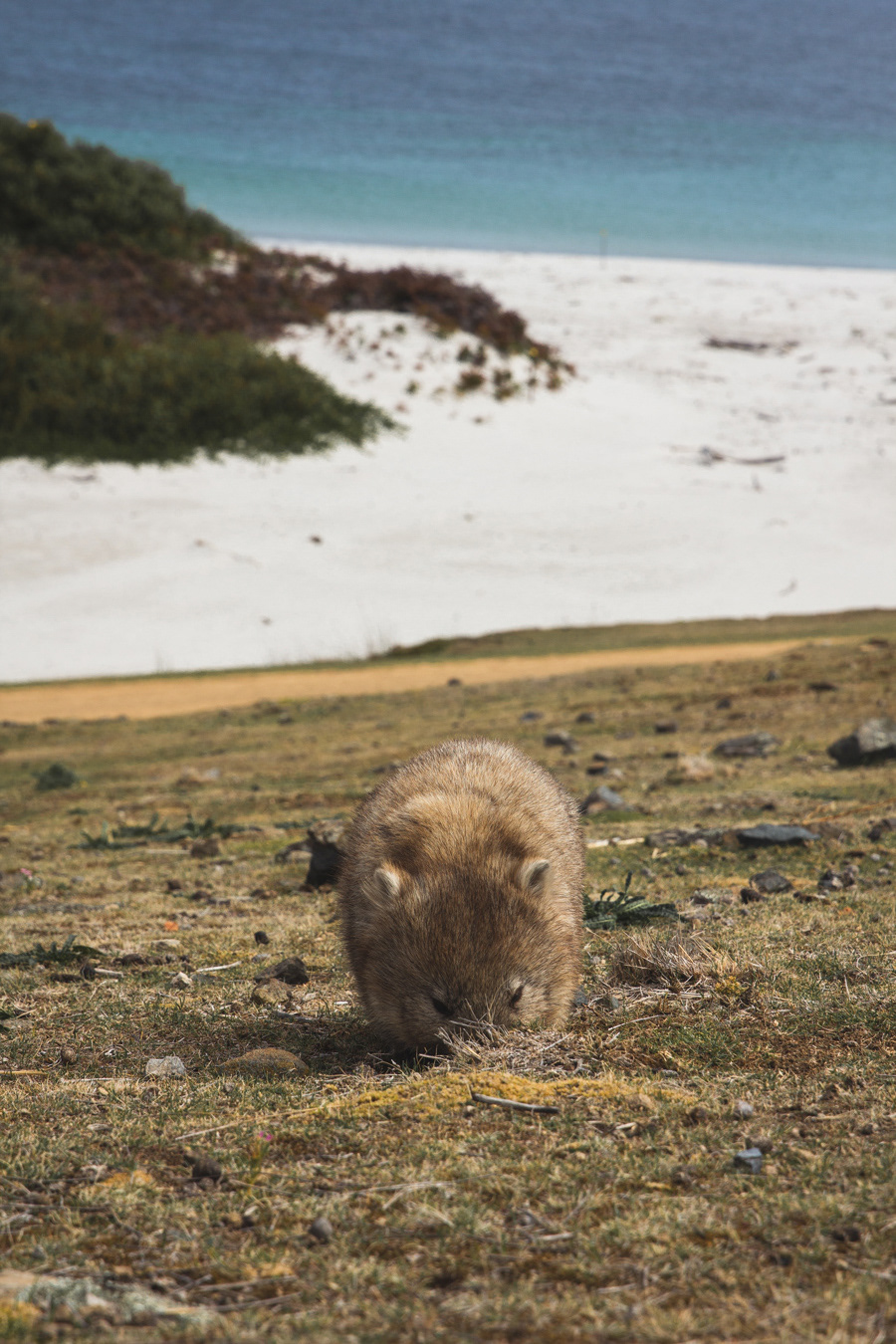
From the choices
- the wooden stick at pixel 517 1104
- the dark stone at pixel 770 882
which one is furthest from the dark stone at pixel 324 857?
the wooden stick at pixel 517 1104

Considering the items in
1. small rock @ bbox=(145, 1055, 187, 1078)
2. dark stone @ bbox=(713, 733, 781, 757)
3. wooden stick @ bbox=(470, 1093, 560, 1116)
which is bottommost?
small rock @ bbox=(145, 1055, 187, 1078)

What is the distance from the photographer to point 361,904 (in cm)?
443

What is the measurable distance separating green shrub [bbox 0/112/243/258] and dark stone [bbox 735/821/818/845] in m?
35.2

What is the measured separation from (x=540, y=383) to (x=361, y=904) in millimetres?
32911

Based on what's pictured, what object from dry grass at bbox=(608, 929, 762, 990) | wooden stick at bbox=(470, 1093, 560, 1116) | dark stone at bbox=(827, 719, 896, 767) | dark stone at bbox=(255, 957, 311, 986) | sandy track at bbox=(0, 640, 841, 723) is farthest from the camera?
sandy track at bbox=(0, 640, 841, 723)

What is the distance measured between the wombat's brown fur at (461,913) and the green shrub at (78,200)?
3638 centimetres

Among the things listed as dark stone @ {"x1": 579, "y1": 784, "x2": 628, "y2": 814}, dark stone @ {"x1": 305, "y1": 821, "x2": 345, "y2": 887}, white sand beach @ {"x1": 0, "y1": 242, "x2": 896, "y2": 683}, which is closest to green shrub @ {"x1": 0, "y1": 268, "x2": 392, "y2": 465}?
white sand beach @ {"x1": 0, "y1": 242, "x2": 896, "y2": 683}

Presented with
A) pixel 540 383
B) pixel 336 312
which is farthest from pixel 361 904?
pixel 336 312

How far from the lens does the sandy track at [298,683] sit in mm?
16266

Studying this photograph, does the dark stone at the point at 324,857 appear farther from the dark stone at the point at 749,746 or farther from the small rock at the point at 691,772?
the dark stone at the point at 749,746

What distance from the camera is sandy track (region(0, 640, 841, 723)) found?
1627 cm

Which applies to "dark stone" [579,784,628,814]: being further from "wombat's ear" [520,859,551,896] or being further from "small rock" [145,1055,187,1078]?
"small rock" [145,1055,187,1078]

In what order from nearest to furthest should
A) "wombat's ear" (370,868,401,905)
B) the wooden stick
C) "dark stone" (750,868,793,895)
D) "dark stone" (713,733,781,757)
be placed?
the wooden stick
"wombat's ear" (370,868,401,905)
"dark stone" (750,868,793,895)
"dark stone" (713,733,781,757)

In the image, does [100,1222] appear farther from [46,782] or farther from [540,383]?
[540,383]
